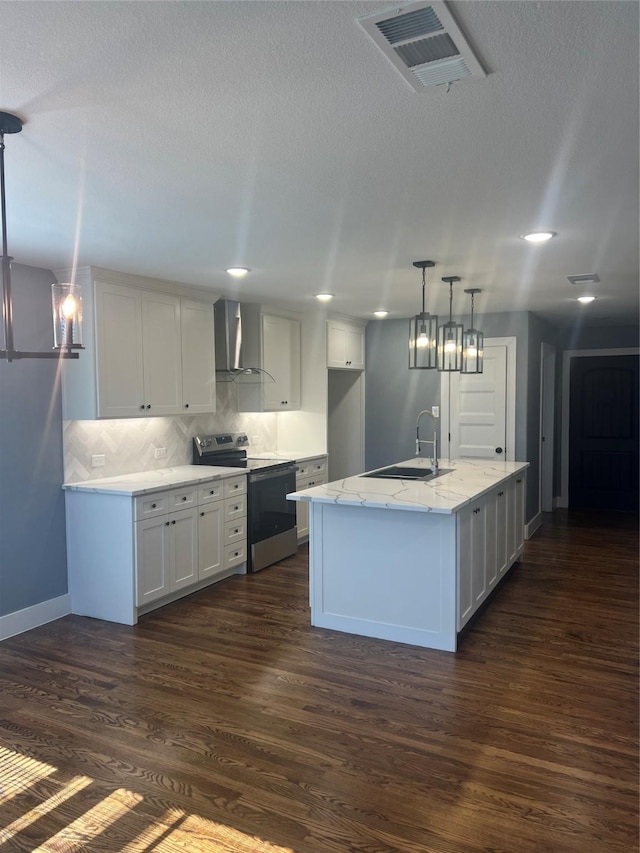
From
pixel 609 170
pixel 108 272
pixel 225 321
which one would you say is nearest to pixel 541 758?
pixel 609 170

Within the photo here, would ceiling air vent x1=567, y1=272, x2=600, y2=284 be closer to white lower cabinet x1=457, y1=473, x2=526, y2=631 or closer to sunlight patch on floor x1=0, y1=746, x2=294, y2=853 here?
white lower cabinet x1=457, y1=473, x2=526, y2=631

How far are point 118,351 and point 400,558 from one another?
235 cm

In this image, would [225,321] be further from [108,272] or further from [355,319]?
[355,319]

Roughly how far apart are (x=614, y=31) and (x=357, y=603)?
3296 mm

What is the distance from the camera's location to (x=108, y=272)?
13.8ft

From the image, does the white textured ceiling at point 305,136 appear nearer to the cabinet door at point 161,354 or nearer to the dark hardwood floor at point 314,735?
the cabinet door at point 161,354

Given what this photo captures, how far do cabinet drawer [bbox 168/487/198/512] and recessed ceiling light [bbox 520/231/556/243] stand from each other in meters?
2.80

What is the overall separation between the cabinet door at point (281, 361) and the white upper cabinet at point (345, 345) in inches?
14.5

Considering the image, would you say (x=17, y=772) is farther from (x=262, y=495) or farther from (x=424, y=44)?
(x=262, y=495)

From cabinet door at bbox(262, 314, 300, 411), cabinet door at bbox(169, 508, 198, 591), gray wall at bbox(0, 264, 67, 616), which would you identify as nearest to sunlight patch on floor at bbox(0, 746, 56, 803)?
gray wall at bbox(0, 264, 67, 616)

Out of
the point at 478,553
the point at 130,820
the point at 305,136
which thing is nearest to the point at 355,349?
the point at 478,553

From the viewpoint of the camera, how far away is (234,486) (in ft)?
16.8

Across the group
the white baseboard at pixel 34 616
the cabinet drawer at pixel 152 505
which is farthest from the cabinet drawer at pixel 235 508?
the white baseboard at pixel 34 616

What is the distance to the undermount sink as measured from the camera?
4.74m
